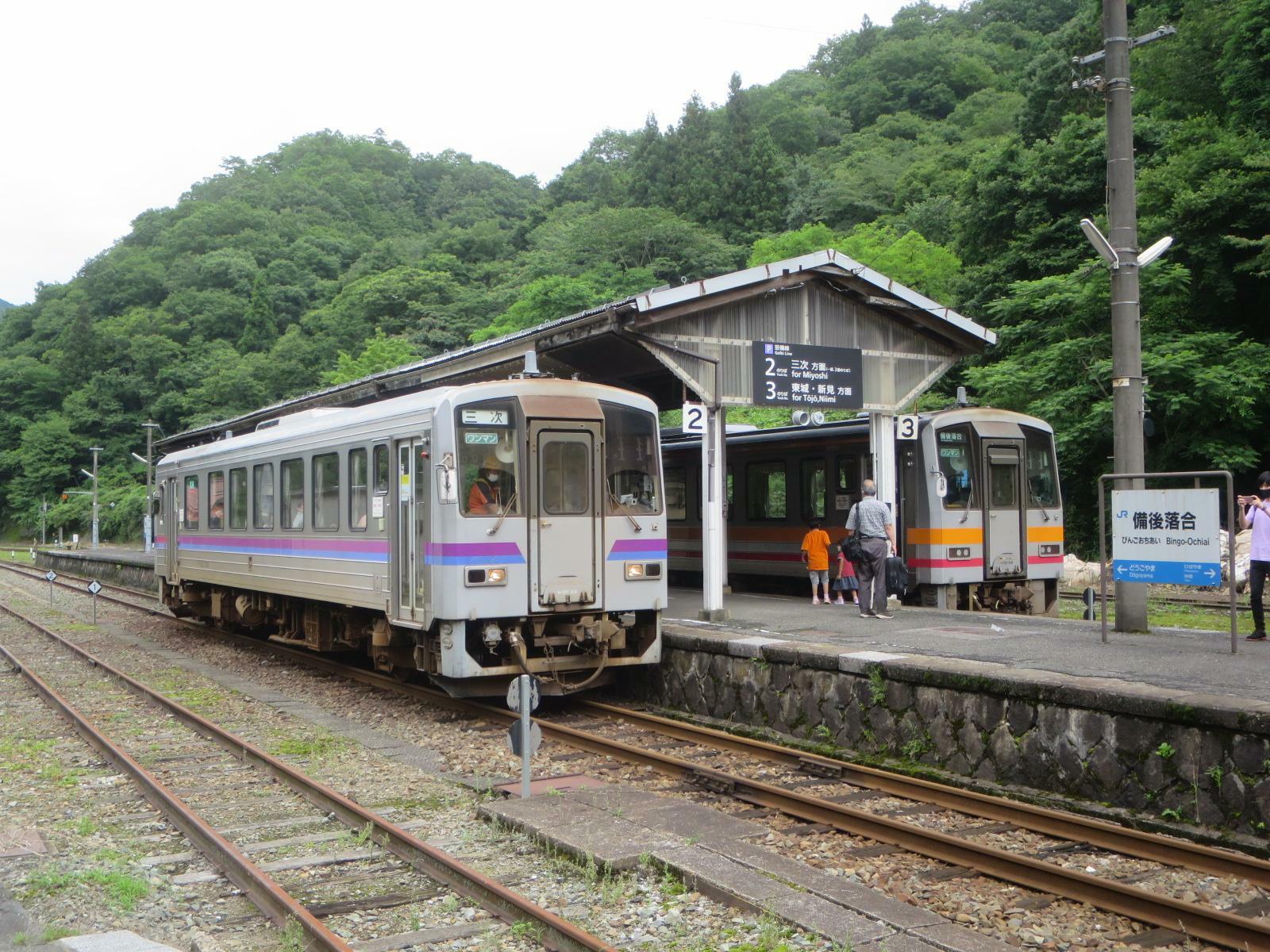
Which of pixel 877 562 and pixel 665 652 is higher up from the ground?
pixel 877 562

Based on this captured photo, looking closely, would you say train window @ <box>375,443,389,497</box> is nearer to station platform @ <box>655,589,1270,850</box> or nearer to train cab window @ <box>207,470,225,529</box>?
station platform @ <box>655,589,1270,850</box>

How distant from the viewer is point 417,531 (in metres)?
10.6

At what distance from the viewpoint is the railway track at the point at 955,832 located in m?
5.43

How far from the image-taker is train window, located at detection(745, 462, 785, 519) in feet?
61.4

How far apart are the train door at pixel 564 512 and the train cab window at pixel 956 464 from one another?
702 centimetres

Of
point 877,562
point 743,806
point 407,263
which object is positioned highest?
point 407,263

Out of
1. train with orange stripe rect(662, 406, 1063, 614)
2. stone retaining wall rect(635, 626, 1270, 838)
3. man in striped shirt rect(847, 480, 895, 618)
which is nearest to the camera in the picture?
stone retaining wall rect(635, 626, 1270, 838)

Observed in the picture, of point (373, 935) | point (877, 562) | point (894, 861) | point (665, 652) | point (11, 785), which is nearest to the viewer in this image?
point (373, 935)

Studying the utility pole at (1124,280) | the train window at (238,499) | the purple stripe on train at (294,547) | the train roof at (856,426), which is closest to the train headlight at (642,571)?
the purple stripe on train at (294,547)

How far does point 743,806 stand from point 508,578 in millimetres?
3490

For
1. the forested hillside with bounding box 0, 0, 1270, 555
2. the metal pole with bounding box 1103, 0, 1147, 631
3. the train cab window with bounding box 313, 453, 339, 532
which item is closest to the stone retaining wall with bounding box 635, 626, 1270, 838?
the metal pole with bounding box 1103, 0, 1147, 631

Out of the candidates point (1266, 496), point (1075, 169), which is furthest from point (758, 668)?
point (1075, 169)

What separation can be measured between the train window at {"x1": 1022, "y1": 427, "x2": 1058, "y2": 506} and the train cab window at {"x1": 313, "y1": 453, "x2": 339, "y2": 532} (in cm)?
991

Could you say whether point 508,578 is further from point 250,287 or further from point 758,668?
point 250,287
